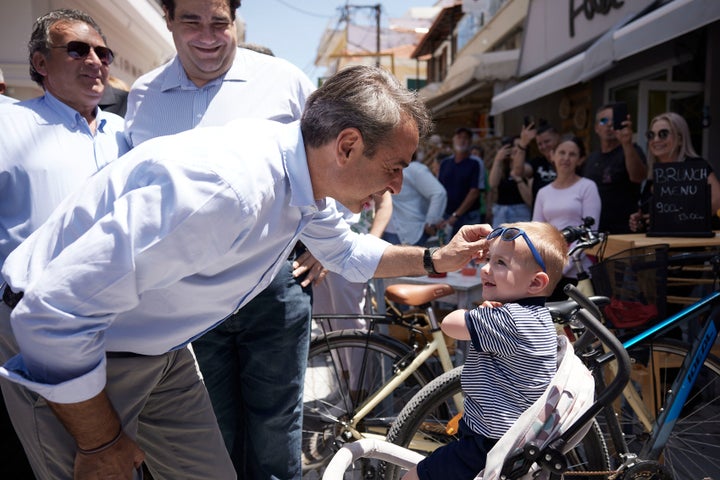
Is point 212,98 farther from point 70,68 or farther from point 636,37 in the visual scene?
point 636,37

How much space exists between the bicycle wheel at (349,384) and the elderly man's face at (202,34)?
1.56 meters

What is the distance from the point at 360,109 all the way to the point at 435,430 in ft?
5.87

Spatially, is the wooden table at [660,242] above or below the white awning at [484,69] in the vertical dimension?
below

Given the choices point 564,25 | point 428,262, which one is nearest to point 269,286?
point 428,262

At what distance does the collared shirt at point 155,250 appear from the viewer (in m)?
1.19

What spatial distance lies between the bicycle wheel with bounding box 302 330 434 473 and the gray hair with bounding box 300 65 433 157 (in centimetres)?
180

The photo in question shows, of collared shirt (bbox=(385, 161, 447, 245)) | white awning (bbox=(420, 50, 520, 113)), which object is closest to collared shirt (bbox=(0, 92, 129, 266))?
collared shirt (bbox=(385, 161, 447, 245))

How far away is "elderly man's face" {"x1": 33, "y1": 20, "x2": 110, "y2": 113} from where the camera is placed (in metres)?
2.50

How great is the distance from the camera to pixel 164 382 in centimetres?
170

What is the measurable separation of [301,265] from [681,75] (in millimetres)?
6680

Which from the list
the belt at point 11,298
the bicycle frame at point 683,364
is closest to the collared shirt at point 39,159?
the belt at point 11,298

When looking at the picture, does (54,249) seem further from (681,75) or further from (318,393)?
(681,75)

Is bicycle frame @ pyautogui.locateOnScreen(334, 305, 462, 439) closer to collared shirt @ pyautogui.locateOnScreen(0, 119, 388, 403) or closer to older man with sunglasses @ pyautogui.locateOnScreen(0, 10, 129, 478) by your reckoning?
older man with sunglasses @ pyautogui.locateOnScreen(0, 10, 129, 478)

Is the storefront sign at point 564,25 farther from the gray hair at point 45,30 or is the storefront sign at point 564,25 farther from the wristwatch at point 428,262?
the gray hair at point 45,30
